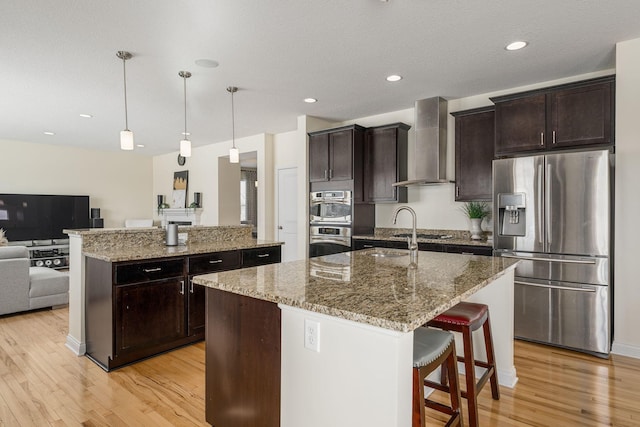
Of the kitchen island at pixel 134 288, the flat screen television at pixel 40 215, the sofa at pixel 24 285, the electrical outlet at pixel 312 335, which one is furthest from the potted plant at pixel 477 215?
the flat screen television at pixel 40 215

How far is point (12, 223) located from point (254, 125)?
5301mm

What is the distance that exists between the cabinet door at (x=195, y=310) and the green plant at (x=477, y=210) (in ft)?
10.0

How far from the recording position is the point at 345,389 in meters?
1.34

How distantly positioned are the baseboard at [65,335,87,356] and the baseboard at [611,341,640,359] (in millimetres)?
4511

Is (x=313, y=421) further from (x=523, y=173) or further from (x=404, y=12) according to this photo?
(x=523, y=173)

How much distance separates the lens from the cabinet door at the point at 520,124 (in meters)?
3.54

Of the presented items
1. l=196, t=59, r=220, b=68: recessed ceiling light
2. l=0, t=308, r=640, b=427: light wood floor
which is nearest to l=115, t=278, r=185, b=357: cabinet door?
l=0, t=308, r=640, b=427: light wood floor

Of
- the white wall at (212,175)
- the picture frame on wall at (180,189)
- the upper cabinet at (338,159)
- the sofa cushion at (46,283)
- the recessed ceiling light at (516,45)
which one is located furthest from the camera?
the picture frame on wall at (180,189)

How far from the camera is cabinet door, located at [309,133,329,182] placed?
518 cm

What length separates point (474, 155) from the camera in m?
4.16

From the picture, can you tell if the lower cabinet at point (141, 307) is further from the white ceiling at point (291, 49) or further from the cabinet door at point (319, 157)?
the cabinet door at point (319, 157)

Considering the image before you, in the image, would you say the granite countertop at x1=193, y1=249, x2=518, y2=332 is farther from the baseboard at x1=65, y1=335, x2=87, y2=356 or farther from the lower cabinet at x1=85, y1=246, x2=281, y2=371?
the baseboard at x1=65, y1=335, x2=87, y2=356

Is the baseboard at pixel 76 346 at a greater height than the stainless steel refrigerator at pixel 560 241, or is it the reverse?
the stainless steel refrigerator at pixel 560 241

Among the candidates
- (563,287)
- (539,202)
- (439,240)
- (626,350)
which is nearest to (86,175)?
(439,240)
